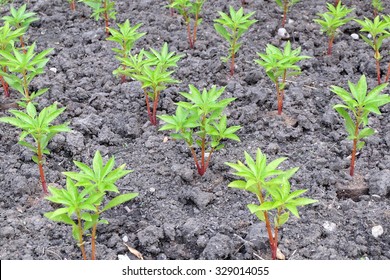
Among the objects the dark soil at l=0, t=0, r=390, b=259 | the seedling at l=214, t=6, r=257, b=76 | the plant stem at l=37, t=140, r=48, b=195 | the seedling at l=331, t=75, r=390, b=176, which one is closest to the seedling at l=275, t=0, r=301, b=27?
the dark soil at l=0, t=0, r=390, b=259

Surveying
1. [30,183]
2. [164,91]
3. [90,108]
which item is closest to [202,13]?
[164,91]

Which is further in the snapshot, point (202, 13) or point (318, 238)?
point (202, 13)

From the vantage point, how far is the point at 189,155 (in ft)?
13.9

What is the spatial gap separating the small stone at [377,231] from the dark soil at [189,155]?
0.03 metres

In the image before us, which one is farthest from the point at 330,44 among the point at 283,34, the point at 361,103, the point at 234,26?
the point at 361,103

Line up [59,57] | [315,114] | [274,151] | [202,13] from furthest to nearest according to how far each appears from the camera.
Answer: [202,13]
[59,57]
[315,114]
[274,151]

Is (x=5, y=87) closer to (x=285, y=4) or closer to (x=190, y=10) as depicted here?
(x=190, y=10)

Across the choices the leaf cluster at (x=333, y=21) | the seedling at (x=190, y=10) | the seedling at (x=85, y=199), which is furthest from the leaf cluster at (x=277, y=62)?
the seedling at (x=85, y=199)

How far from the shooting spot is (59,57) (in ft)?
17.3

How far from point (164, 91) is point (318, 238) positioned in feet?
5.91

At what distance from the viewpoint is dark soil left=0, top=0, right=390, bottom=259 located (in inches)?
141

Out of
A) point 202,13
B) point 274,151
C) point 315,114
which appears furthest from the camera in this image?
point 202,13

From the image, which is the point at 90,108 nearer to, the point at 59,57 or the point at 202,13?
the point at 59,57

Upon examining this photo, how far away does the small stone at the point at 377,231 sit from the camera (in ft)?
11.8
